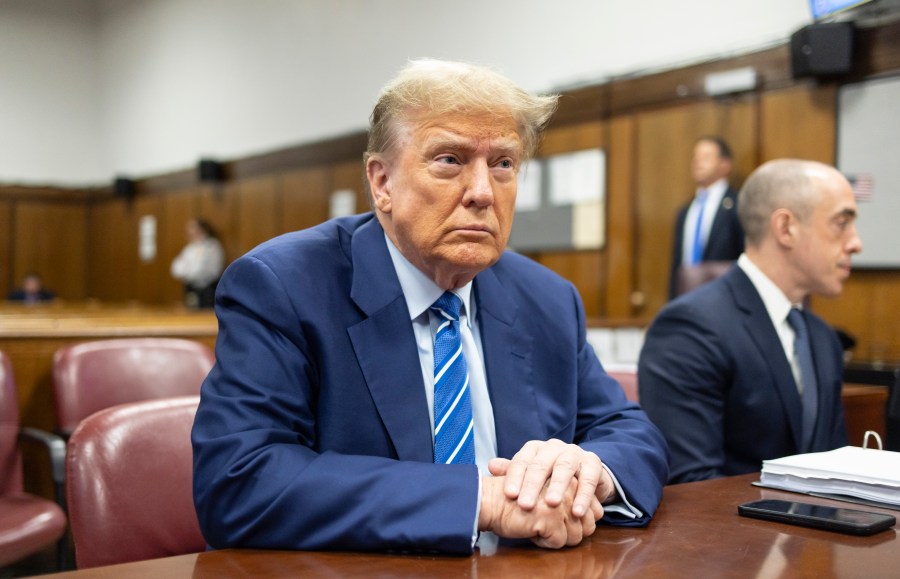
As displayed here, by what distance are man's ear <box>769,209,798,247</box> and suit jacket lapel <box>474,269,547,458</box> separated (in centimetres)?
122

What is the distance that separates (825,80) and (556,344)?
199 inches

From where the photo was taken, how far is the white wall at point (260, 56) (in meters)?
7.27

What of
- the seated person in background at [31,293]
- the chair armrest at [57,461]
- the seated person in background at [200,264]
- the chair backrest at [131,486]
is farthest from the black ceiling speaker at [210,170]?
the chair backrest at [131,486]

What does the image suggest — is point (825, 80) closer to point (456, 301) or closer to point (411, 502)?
point (456, 301)

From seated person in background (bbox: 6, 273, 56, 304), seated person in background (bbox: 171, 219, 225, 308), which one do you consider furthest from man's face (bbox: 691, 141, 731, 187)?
seated person in background (bbox: 6, 273, 56, 304)

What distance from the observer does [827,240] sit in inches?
105

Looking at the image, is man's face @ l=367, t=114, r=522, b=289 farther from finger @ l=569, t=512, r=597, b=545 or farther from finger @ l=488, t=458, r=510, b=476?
finger @ l=569, t=512, r=597, b=545

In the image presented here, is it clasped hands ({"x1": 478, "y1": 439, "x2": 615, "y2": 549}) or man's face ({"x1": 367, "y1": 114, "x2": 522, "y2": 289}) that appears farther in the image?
man's face ({"x1": 367, "y1": 114, "x2": 522, "y2": 289})

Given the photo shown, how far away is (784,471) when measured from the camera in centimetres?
157

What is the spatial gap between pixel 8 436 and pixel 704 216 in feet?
15.9

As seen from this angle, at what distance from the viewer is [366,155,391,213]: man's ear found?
64.7 inches

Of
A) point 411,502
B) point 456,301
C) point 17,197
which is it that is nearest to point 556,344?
point 456,301

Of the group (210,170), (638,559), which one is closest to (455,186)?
(638,559)

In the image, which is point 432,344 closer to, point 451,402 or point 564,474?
point 451,402
